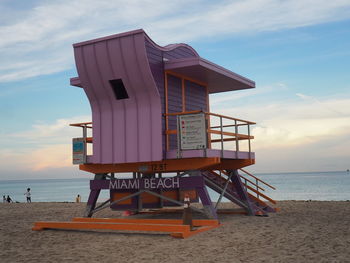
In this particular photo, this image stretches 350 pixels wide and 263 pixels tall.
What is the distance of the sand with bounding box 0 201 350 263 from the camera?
10469 mm

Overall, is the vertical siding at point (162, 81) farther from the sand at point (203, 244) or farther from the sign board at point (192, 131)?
the sand at point (203, 244)

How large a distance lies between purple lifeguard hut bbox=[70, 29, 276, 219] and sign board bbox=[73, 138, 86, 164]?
0.04 meters

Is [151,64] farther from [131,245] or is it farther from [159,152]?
[131,245]

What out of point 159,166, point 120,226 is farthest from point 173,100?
point 120,226

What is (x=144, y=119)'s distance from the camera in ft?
51.9

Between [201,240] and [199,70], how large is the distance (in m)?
6.91

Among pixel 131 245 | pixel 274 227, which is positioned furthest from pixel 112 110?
pixel 274 227

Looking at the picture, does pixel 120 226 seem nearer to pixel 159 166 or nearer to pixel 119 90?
pixel 159 166

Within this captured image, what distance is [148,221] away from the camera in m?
15.8

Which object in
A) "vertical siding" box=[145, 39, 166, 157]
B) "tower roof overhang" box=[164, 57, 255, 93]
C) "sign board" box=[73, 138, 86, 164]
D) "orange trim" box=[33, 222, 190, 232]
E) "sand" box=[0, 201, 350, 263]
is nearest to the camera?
"sand" box=[0, 201, 350, 263]

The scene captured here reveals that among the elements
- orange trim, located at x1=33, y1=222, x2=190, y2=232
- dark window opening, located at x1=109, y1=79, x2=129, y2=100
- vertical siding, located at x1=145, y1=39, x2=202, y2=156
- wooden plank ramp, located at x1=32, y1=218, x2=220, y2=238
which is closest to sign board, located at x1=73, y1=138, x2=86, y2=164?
wooden plank ramp, located at x1=32, y1=218, x2=220, y2=238

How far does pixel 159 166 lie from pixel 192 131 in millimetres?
2185

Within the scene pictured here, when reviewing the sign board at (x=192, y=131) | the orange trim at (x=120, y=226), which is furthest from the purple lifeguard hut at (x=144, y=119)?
the orange trim at (x=120, y=226)

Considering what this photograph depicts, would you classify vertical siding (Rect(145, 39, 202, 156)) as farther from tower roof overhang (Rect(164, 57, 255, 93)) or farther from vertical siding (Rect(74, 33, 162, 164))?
vertical siding (Rect(74, 33, 162, 164))
